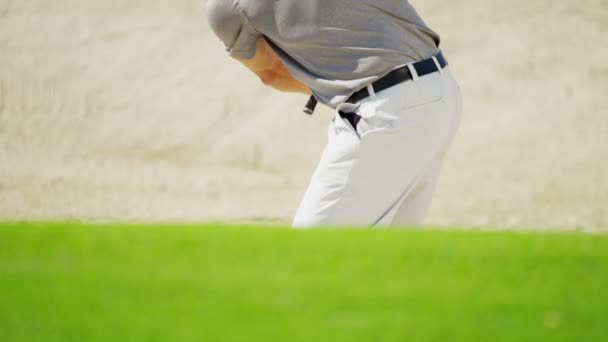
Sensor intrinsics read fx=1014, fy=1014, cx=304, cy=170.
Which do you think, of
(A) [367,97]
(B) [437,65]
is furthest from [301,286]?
(B) [437,65]

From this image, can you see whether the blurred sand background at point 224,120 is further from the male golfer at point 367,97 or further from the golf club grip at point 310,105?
the male golfer at point 367,97

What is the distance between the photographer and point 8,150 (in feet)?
29.0

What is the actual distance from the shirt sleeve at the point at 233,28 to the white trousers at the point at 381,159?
0.42 m

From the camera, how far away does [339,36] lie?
3.09m

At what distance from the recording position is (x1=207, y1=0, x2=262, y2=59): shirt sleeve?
126 inches

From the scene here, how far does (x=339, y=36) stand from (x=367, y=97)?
20cm

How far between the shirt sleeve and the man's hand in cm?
5

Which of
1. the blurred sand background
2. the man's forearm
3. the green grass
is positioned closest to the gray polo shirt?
the man's forearm

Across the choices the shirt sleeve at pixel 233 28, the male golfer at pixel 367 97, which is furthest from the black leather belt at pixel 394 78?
the shirt sleeve at pixel 233 28

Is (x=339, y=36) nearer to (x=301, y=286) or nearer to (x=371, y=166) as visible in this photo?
(x=371, y=166)

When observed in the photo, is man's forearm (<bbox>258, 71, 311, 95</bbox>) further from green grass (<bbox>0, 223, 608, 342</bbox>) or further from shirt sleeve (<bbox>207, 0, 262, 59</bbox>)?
green grass (<bbox>0, 223, 608, 342</bbox>)

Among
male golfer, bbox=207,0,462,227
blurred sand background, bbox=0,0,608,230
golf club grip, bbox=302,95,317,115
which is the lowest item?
blurred sand background, bbox=0,0,608,230

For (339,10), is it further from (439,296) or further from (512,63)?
(512,63)

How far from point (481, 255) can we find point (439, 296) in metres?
0.23
